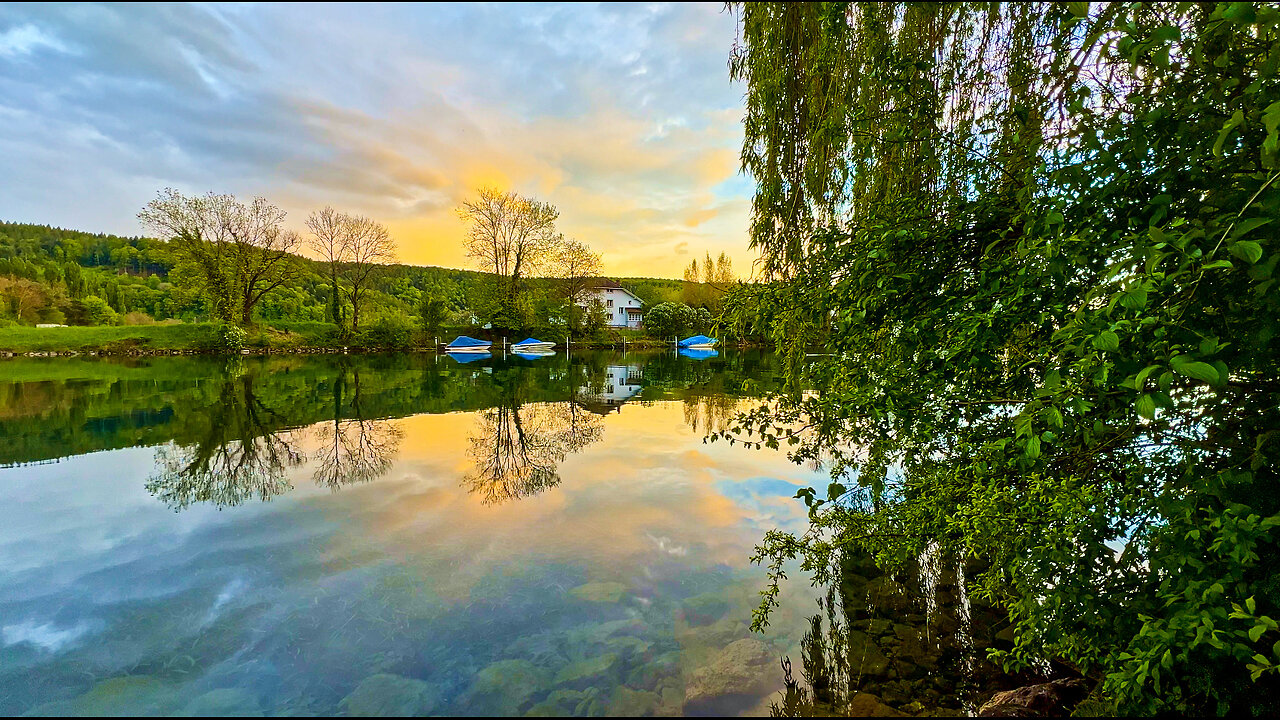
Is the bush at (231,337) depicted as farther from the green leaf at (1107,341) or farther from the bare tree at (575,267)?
the green leaf at (1107,341)

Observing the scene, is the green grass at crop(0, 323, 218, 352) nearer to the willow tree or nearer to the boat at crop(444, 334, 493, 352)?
the boat at crop(444, 334, 493, 352)

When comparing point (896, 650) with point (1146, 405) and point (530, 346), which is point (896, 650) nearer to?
point (1146, 405)

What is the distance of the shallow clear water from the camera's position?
3807 mm

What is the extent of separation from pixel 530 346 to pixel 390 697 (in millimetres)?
47984

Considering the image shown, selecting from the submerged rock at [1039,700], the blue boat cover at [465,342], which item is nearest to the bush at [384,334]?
the blue boat cover at [465,342]

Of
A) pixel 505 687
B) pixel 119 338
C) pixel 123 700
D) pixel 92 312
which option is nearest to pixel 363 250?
pixel 119 338

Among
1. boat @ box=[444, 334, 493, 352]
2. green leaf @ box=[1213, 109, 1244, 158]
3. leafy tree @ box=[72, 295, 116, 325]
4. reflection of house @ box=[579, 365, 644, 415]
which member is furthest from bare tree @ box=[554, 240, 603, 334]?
green leaf @ box=[1213, 109, 1244, 158]

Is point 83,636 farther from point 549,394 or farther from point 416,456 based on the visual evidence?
point 549,394

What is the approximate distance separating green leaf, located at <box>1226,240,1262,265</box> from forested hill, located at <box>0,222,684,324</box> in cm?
5103

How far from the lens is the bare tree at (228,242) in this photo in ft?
125

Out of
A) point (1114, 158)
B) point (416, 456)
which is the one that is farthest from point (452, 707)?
point (416, 456)

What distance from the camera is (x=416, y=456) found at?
1034 cm

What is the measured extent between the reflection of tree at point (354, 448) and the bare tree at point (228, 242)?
34.4m

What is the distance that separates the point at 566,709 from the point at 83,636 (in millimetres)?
4371
